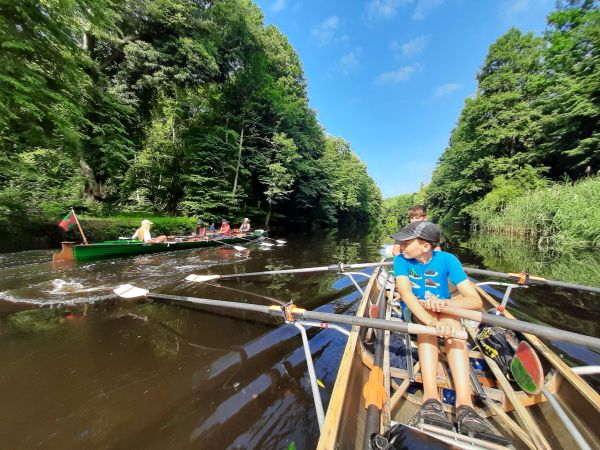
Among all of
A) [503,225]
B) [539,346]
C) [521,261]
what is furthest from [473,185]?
[539,346]

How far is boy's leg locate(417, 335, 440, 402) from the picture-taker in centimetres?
230

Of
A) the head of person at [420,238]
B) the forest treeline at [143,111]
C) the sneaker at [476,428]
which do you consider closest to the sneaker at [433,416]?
the sneaker at [476,428]

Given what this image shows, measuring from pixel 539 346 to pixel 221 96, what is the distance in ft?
75.2

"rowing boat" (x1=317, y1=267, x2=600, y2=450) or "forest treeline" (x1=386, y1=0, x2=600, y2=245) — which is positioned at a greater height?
"forest treeline" (x1=386, y1=0, x2=600, y2=245)

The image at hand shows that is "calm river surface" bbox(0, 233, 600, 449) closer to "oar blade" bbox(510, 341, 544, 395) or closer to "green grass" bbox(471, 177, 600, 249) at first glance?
"oar blade" bbox(510, 341, 544, 395)

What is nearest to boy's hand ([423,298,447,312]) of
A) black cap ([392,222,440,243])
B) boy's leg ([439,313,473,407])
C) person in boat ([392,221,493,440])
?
person in boat ([392,221,493,440])

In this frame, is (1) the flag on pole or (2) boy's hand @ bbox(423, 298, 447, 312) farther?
(1) the flag on pole

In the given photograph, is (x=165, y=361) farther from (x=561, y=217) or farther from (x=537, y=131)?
(x=537, y=131)

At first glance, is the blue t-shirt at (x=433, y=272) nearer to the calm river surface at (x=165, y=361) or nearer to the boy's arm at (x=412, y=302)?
the boy's arm at (x=412, y=302)

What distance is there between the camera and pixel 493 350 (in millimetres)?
2980

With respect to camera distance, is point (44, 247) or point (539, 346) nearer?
point (539, 346)

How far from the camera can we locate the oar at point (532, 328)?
1980 mm

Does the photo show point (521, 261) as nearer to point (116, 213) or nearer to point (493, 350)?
point (493, 350)

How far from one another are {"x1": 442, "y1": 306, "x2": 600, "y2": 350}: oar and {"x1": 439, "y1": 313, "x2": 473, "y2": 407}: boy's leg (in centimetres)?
16
